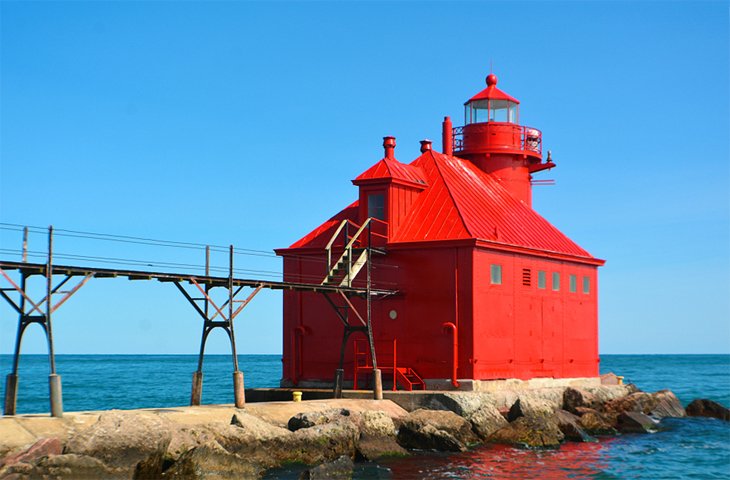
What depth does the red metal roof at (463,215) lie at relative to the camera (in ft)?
113

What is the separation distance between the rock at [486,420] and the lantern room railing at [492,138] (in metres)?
13.2

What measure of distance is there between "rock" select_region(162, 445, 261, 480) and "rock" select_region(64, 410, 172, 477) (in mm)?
429

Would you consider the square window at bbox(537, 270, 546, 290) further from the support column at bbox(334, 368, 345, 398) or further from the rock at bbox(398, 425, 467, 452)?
the rock at bbox(398, 425, 467, 452)

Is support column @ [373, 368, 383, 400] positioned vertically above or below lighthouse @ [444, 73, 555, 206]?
below

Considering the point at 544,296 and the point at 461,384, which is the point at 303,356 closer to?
the point at 461,384

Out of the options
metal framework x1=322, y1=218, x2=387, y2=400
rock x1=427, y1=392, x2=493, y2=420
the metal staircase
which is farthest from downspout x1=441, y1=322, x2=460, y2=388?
the metal staircase

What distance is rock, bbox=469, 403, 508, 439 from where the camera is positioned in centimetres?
3013

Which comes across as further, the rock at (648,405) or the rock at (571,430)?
the rock at (648,405)

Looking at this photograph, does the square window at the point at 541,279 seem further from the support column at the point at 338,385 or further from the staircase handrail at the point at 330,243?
the support column at the point at 338,385

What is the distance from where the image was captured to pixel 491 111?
41.7 m

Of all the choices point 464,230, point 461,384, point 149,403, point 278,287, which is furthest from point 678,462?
point 149,403

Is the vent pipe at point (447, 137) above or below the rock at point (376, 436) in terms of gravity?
above

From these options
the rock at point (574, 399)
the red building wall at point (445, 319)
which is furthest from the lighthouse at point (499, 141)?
the rock at point (574, 399)

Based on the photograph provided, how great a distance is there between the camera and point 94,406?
57.4m
